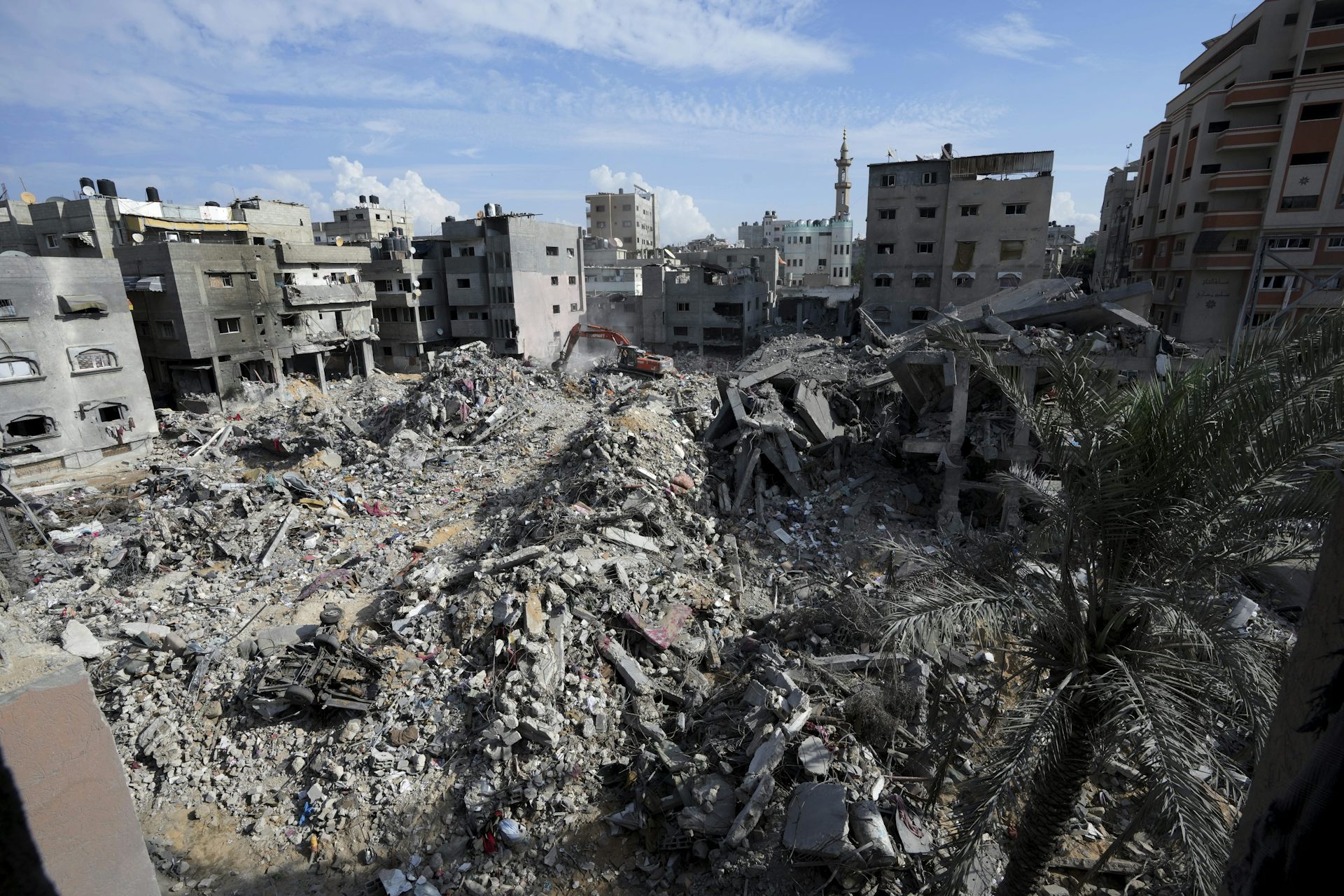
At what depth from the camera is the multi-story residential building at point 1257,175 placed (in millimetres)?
23891

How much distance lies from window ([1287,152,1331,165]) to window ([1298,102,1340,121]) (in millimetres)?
1176

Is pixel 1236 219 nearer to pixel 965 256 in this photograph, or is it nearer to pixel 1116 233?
pixel 965 256

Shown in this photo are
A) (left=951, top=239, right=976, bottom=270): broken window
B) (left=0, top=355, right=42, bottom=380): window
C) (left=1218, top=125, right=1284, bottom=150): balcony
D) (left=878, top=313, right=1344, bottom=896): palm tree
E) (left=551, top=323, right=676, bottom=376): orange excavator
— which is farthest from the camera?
(left=951, top=239, right=976, bottom=270): broken window

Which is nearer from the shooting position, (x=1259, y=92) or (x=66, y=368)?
(x=66, y=368)

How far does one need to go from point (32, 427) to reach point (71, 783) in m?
23.5

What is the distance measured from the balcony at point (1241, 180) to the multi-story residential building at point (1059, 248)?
6967 mm

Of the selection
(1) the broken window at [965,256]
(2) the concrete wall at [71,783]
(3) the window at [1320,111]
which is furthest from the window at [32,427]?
(3) the window at [1320,111]

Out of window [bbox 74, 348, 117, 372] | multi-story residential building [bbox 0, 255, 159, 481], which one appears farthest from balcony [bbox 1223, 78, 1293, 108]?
window [bbox 74, 348, 117, 372]

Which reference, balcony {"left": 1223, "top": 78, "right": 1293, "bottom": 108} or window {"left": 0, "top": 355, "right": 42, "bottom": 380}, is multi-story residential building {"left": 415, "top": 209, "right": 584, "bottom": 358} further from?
balcony {"left": 1223, "top": 78, "right": 1293, "bottom": 108}

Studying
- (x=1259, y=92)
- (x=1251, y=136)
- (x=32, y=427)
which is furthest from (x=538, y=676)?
(x=1259, y=92)

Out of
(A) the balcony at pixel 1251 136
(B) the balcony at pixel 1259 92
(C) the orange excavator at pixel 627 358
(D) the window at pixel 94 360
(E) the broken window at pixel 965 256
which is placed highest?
(B) the balcony at pixel 1259 92

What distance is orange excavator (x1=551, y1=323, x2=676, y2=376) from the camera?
89.0ft

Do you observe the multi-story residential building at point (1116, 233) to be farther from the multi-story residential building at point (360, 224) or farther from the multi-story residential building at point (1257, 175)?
the multi-story residential building at point (360, 224)

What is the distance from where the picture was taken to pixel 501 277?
33375 millimetres
